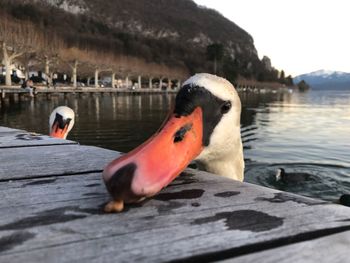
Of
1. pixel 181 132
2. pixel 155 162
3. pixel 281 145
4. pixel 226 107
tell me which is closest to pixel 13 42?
pixel 281 145

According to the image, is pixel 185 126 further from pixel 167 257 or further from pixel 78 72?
pixel 78 72

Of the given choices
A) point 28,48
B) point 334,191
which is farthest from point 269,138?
point 28,48

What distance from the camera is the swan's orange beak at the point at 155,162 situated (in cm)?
167

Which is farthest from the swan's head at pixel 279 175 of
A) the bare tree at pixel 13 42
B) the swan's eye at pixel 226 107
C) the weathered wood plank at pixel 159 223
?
the bare tree at pixel 13 42

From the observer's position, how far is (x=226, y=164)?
2926 mm

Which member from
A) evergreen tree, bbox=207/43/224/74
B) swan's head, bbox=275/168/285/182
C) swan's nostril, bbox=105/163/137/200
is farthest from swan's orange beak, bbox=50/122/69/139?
evergreen tree, bbox=207/43/224/74

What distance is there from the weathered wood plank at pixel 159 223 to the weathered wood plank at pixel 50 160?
39cm

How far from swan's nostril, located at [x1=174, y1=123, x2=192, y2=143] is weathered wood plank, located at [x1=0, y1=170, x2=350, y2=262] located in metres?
0.24

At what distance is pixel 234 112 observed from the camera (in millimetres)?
2600

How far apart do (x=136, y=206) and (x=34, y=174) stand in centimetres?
95

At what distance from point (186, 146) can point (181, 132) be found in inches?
2.9

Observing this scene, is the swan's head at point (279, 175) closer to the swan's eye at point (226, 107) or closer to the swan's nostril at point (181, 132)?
the swan's eye at point (226, 107)

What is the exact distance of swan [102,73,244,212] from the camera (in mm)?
1690

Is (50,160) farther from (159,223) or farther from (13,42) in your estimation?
(13,42)
